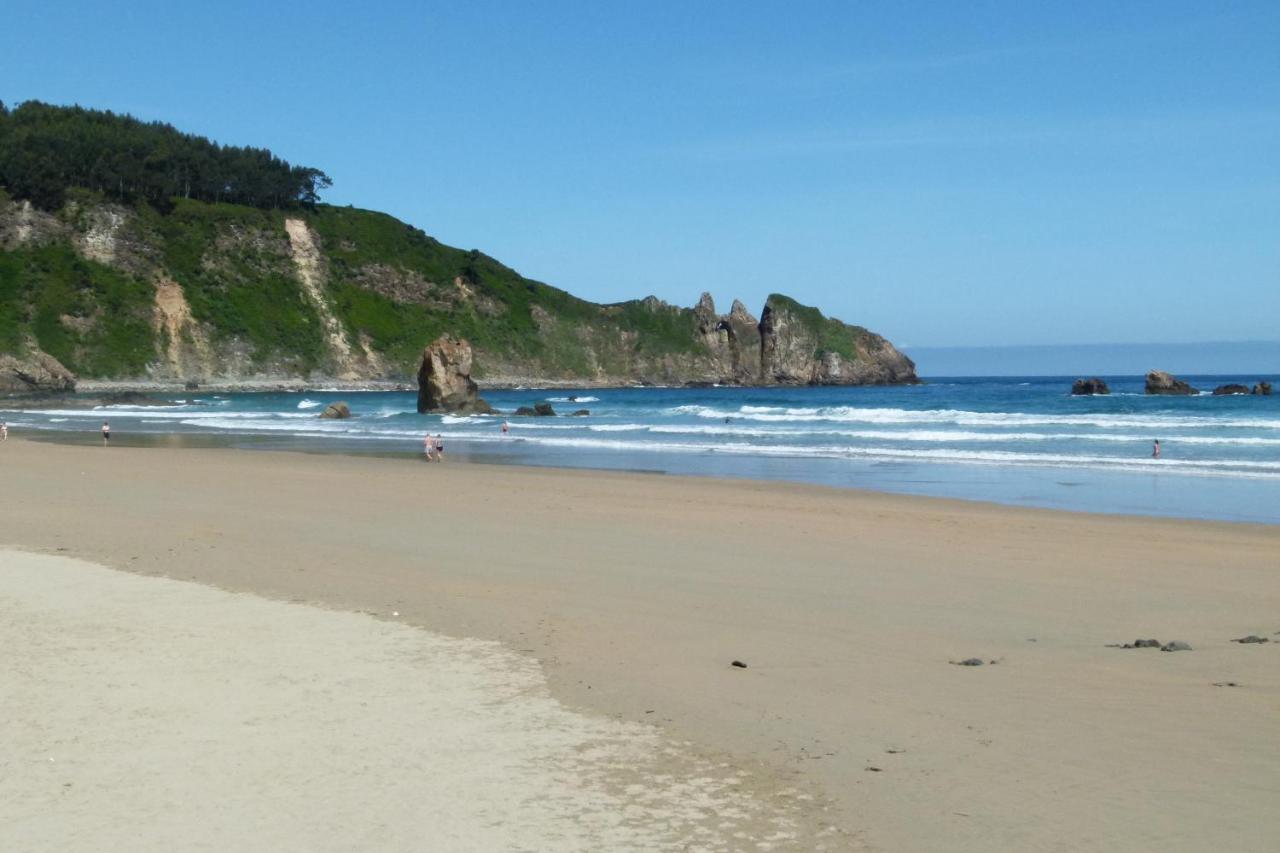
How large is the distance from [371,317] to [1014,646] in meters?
112

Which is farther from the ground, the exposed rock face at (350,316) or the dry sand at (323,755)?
the exposed rock face at (350,316)

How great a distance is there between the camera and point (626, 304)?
142 metres

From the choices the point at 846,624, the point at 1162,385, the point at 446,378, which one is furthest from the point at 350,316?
the point at 846,624

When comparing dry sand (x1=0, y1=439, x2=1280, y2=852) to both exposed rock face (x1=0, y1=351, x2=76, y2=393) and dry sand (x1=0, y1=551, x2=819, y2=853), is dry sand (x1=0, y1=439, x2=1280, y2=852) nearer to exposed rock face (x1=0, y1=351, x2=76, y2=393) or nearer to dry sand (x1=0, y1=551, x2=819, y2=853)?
dry sand (x1=0, y1=551, x2=819, y2=853)

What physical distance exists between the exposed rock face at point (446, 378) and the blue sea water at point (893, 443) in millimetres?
2171

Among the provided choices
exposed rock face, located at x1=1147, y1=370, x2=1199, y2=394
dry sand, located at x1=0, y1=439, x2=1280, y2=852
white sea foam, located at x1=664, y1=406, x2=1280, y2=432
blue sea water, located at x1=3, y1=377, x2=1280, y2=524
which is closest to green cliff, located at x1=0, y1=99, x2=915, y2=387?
blue sea water, located at x1=3, y1=377, x2=1280, y2=524

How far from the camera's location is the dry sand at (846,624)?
5.25 meters

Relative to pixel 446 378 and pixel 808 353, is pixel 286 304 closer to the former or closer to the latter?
pixel 446 378

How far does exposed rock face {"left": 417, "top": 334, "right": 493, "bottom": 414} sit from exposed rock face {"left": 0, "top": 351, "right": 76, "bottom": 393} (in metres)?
34.7

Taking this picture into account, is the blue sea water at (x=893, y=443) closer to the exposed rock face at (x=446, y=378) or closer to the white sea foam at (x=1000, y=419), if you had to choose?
the white sea foam at (x=1000, y=419)

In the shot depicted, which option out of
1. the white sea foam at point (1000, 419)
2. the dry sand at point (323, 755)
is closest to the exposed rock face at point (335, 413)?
the white sea foam at point (1000, 419)

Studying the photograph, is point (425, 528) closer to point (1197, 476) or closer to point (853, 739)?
point (853, 739)

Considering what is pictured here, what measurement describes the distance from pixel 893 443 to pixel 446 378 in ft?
98.5

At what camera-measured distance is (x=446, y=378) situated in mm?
59531
